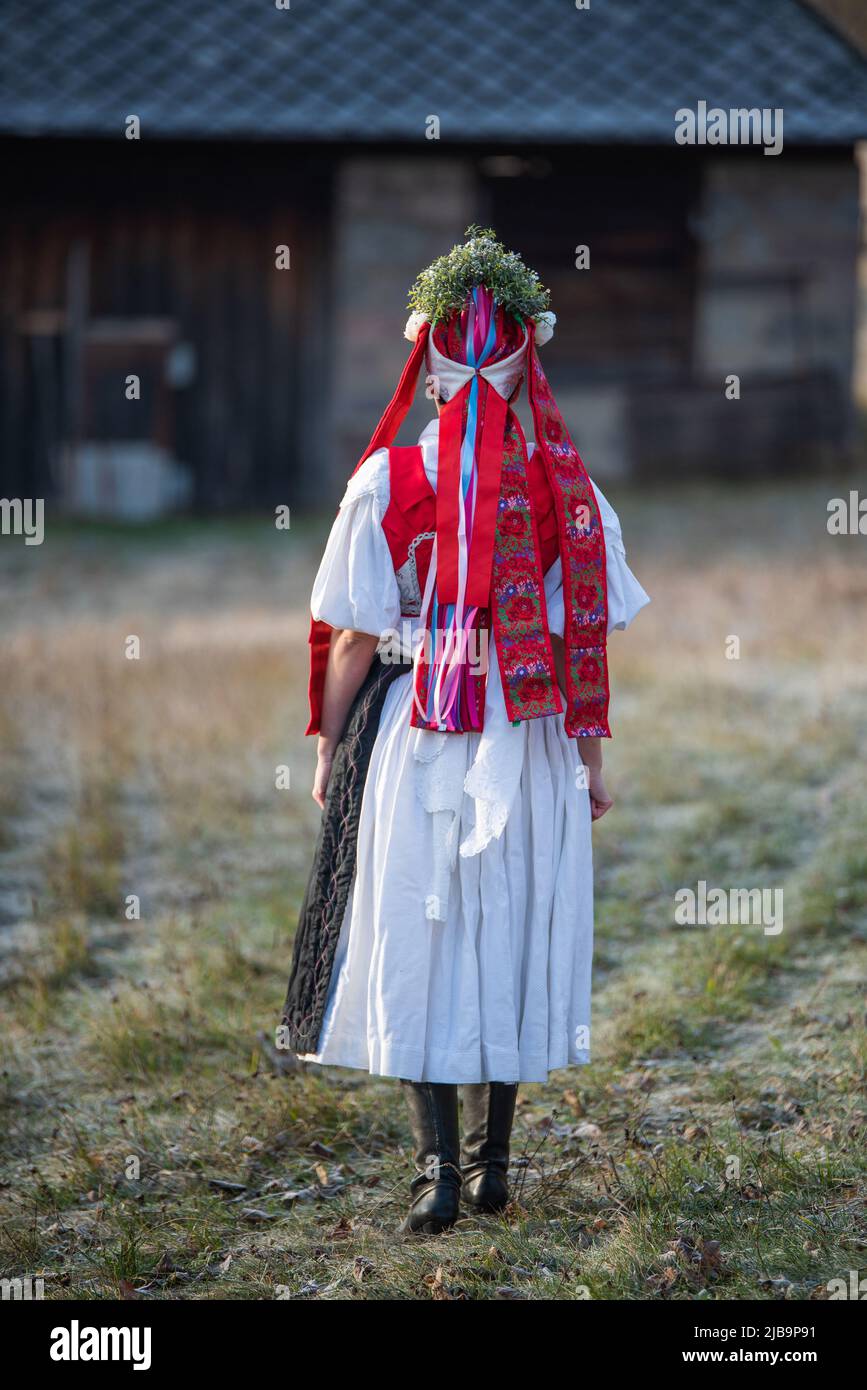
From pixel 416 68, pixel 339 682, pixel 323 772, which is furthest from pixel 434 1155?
pixel 416 68

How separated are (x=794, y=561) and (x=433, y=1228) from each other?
7676mm

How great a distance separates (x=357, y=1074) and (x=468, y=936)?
136cm

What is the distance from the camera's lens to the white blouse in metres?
3.13

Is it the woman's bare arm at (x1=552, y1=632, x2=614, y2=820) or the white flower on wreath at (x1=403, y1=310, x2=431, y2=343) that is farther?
the woman's bare arm at (x1=552, y1=632, x2=614, y2=820)

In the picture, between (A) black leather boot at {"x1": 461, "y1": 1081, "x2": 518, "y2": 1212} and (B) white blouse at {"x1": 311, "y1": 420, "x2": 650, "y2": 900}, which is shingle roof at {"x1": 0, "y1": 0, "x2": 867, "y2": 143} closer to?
(B) white blouse at {"x1": 311, "y1": 420, "x2": 650, "y2": 900}

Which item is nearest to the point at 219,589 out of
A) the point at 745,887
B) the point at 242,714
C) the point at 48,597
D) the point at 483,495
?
the point at 48,597

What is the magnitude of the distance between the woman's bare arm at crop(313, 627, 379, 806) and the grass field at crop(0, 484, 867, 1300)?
1035mm

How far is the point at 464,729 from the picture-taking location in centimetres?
314

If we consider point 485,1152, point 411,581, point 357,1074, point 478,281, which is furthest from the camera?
point 357,1074

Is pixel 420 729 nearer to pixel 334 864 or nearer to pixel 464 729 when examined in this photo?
pixel 464 729

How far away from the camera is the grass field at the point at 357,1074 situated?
10.8ft

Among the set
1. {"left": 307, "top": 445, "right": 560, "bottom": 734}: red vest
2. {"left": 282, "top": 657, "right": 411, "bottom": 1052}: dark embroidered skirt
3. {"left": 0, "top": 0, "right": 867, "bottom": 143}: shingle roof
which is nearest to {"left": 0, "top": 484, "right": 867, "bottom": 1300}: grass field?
{"left": 282, "top": 657, "right": 411, "bottom": 1052}: dark embroidered skirt

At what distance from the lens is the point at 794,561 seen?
406 inches

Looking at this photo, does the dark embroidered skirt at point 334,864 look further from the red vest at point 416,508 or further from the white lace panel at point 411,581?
the red vest at point 416,508
